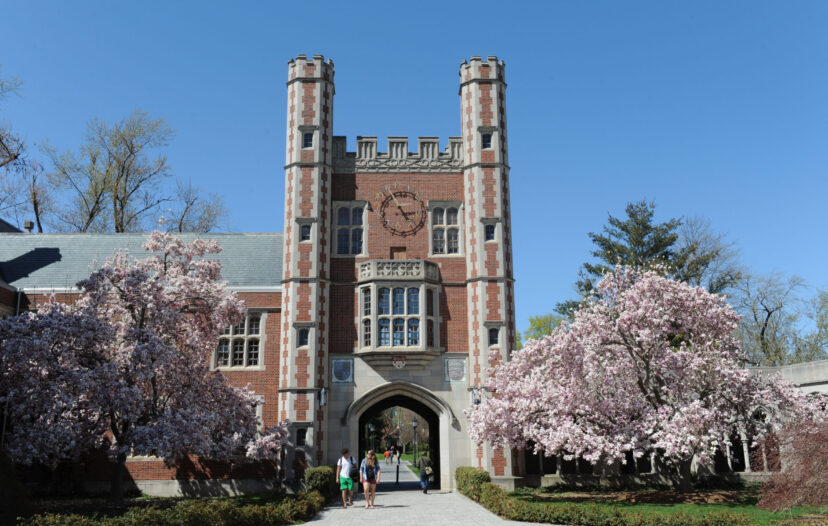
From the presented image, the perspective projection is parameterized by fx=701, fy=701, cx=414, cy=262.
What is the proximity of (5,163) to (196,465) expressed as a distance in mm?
12346

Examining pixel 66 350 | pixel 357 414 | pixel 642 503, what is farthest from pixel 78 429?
pixel 642 503

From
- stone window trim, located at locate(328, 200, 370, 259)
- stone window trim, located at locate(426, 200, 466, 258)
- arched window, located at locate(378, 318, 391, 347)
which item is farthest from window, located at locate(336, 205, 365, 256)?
arched window, located at locate(378, 318, 391, 347)

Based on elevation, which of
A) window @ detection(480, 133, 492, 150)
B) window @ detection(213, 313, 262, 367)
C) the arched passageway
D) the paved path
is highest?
window @ detection(480, 133, 492, 150)

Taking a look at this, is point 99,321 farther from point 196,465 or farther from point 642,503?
point 642,503

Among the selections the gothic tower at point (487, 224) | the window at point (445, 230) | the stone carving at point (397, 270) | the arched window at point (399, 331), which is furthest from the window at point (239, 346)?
the gothic tower at point (487, 224)

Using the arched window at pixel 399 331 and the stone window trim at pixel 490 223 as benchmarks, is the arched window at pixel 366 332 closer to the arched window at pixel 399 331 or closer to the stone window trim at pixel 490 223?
the arched window at pixel 399 331

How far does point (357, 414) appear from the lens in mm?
26000

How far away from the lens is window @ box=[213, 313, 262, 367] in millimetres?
27094

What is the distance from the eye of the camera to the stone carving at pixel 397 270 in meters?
26.5

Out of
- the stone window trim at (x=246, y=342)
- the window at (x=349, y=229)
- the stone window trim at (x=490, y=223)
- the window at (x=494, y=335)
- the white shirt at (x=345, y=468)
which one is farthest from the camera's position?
the window at (x=349, y=229)

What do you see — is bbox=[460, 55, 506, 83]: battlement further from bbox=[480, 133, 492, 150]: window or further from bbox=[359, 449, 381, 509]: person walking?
bbox=[359, 449, 381, 509]: person walking

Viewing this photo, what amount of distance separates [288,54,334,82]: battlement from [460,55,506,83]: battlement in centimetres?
579

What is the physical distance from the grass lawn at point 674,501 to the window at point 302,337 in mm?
9174

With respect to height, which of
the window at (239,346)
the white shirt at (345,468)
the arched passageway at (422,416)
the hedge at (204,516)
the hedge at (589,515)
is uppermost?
the window at (239,346)
